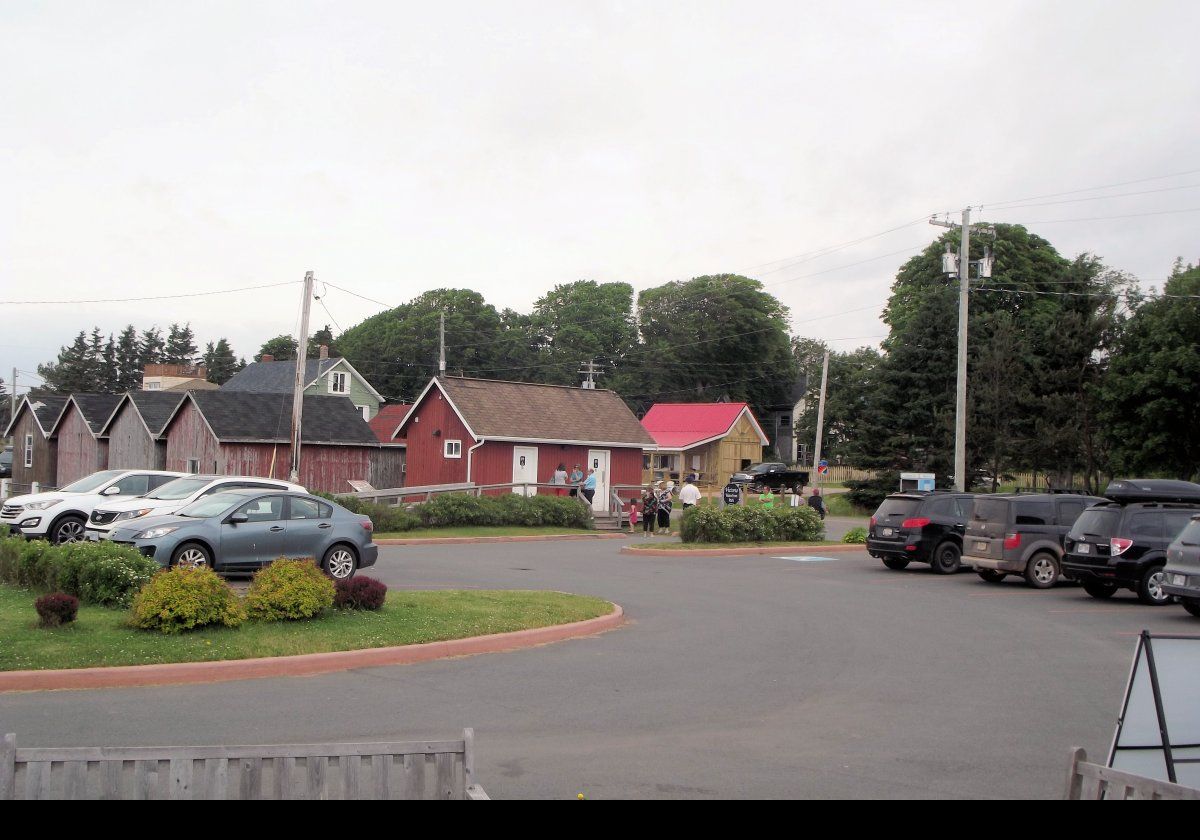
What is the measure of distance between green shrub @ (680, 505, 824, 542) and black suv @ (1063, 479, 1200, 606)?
1087 centimetres

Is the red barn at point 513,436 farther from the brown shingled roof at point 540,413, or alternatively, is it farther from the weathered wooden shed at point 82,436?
the weathered wooden shed at point 82,436

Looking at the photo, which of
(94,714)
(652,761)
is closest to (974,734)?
(652,761)

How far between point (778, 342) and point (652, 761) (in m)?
84.9

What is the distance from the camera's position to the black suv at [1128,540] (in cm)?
1788

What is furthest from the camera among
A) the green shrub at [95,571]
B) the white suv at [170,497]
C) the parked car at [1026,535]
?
the parked car at [1026,535]

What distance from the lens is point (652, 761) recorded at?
785cm

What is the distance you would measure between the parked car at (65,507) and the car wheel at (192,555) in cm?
586

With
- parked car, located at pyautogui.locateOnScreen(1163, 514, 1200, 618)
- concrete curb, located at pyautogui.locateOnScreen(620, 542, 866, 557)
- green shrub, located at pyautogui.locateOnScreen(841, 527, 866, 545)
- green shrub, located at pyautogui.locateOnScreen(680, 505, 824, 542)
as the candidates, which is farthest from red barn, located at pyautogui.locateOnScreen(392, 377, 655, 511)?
parked car, located at pyautogui.locateOnScreen(1163, 514, 1200, 618)

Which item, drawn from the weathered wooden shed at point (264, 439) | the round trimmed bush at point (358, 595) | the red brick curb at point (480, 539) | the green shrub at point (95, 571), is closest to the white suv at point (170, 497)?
the green shrub at point (95, 571)

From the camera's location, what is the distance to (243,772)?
4.70 metres

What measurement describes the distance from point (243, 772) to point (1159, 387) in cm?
4546

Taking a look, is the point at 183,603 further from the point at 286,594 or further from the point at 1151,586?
the point at 1151,586
